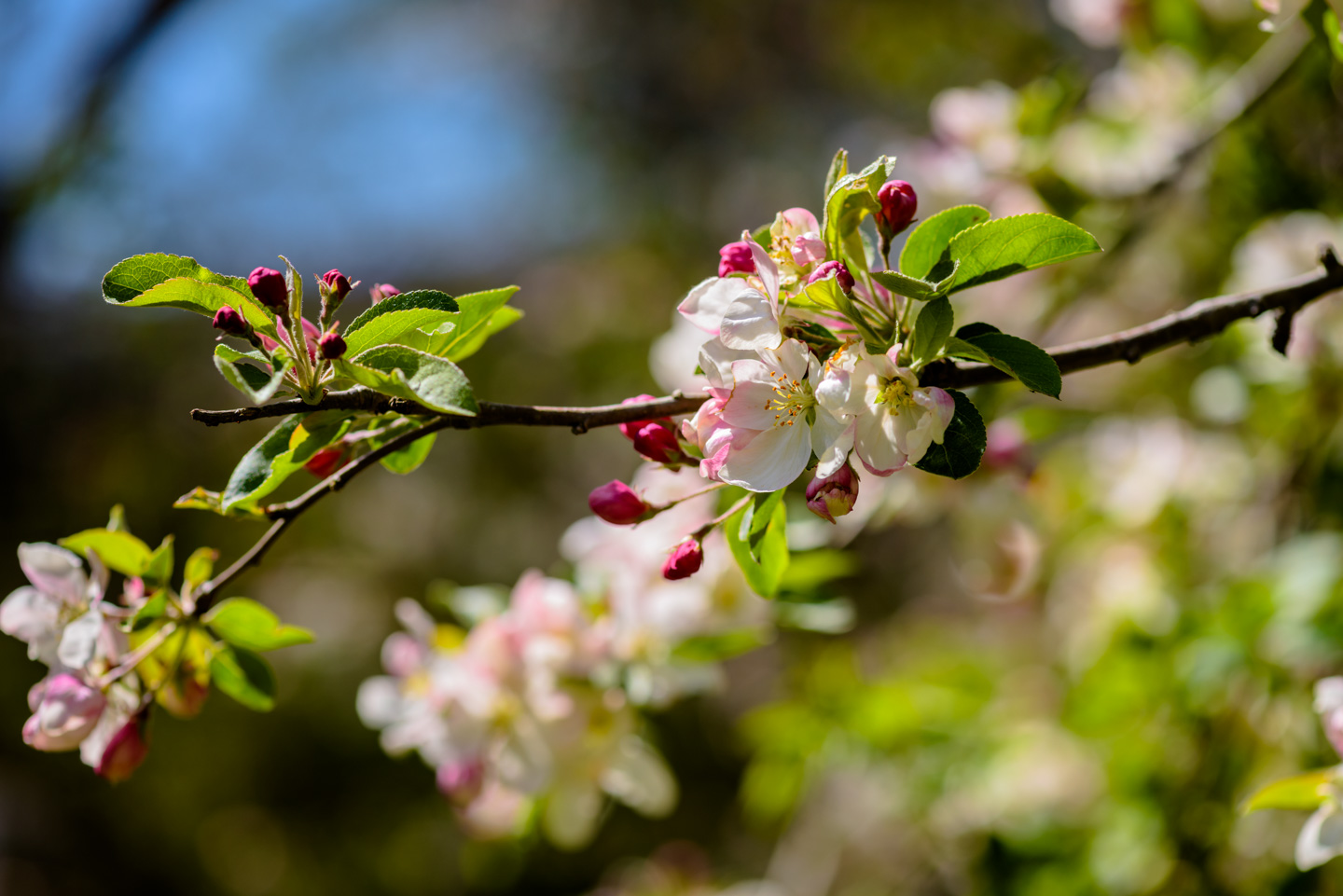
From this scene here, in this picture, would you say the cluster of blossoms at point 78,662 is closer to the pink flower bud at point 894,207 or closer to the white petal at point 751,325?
the white petal at point 751,325

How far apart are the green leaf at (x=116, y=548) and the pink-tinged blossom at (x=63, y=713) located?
0.30 feet

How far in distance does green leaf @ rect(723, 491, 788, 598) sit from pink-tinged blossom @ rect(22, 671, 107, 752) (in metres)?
0.50

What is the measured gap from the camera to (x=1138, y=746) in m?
1.35

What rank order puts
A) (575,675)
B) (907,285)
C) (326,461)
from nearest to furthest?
(907,285) → (326,461) → (575,675)

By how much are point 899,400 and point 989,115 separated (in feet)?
3.03

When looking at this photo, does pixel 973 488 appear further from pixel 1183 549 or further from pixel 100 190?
pixel 100 190

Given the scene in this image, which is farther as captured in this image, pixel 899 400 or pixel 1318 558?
pixel 1318 558

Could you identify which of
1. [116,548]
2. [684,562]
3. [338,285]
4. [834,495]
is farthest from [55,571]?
[834,495]

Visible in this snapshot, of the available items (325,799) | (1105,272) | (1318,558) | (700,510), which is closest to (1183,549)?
(1318,558)

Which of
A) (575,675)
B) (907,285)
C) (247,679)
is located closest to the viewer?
(907,285)

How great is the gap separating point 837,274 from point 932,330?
6 centimetres

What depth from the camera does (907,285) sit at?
536 millimetres

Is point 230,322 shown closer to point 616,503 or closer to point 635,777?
point 616,503

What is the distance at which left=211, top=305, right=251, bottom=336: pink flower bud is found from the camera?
1.78 feet
